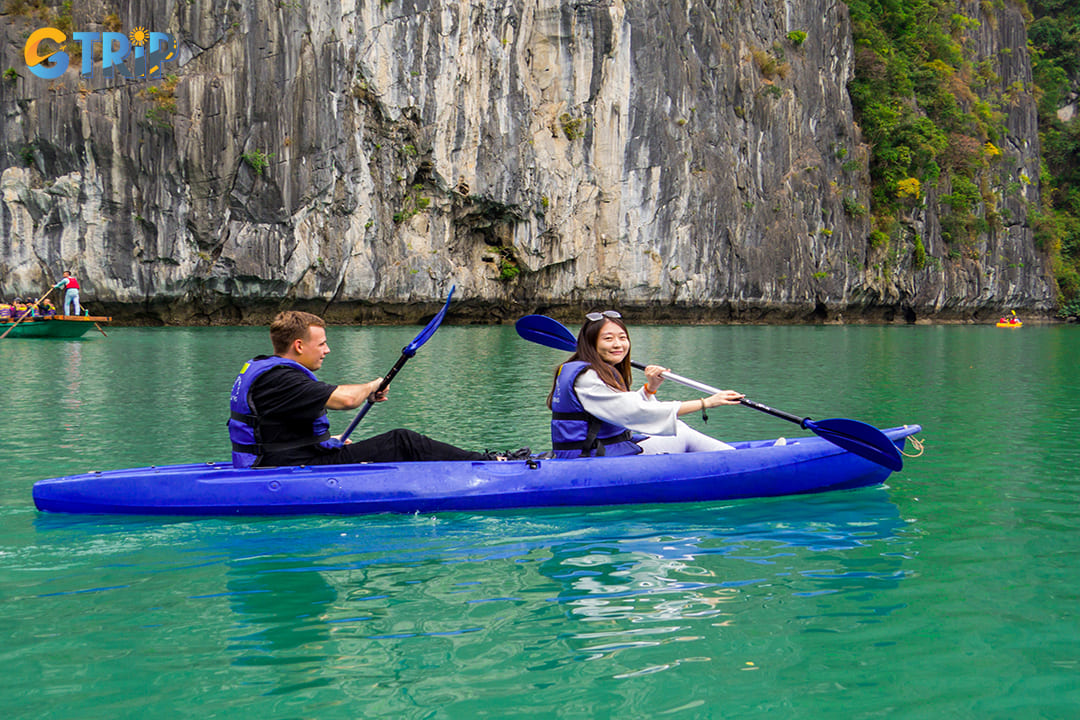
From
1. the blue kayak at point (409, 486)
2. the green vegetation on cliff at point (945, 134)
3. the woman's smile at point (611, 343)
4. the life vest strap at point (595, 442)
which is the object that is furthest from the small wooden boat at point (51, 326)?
the green vegetation on cliff at point (945, 134)

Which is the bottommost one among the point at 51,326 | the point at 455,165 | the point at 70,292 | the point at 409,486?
the point at 409,486

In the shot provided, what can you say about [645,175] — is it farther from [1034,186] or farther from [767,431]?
[1034,186]

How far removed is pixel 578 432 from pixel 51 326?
22046 mm

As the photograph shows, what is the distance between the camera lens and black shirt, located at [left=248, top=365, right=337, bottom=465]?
504 centimetres

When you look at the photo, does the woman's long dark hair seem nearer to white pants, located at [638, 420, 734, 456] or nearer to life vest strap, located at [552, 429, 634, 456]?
life vest strap, located at [552, 429, 634, 456]

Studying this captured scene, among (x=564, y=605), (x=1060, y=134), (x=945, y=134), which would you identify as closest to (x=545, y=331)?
(x=564, y=605)

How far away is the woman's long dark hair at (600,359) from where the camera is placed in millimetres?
5309

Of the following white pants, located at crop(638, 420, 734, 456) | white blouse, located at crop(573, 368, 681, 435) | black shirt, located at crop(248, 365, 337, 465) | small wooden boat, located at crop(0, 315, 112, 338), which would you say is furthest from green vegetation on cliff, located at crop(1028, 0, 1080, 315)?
black shirt, located at crop(248, 365, 337, 465)

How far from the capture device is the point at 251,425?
534 cm

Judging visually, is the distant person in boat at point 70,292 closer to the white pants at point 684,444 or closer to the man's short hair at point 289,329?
the man's short hair at point 289,329

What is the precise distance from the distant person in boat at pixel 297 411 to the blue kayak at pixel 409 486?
0.14 meters

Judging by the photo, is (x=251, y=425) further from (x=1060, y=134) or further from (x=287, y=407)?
(x=1060, y=134)

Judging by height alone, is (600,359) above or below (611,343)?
below

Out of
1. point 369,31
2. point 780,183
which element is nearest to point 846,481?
point 369,31
